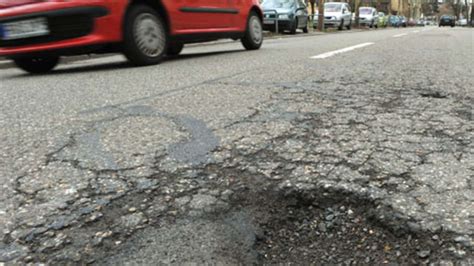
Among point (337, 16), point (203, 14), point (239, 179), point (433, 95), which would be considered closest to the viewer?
point (239, 179)

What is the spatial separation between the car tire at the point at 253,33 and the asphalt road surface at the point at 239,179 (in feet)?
15.3

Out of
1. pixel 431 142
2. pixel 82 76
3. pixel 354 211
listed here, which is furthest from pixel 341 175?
pixel 82 76

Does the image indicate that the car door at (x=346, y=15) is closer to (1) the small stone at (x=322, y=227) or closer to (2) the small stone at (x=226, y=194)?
(2) the small stone at (x=226, y=194)

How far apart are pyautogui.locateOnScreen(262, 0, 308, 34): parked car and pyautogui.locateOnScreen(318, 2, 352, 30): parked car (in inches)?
294

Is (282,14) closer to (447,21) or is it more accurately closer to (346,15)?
(346,15)

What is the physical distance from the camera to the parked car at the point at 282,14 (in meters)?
17.4

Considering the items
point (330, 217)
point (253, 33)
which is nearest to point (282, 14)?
point (253, 33)

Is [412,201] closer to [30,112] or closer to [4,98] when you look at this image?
[30,112]

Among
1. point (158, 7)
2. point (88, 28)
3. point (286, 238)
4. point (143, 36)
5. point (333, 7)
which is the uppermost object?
point (333, 7)

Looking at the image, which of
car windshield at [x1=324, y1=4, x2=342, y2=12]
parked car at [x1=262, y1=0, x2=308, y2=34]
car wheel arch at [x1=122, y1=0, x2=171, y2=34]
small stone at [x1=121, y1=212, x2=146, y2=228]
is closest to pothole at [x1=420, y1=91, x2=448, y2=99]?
small stone at [x1=121, y1=212, x2=146, y2=228]

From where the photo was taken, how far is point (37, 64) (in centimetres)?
585

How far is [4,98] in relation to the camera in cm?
371

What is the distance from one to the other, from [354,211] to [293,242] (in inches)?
10.5

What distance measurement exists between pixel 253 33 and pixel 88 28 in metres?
3.51
